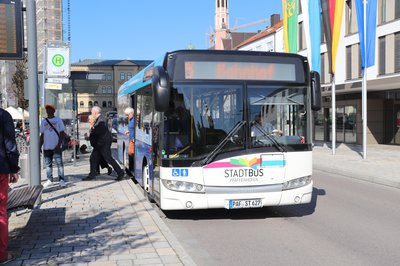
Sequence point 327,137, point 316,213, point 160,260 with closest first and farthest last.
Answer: point 160,260, point 316,213, point 327,137

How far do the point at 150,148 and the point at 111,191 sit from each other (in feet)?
6.28

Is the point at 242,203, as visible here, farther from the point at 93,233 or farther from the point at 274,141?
the point at 93,233

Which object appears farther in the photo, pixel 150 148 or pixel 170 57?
pixel 150 148

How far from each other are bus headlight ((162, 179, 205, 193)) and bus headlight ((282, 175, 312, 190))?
1.37 m

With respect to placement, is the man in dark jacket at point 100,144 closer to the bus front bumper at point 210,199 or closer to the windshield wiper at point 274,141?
the bus front bumper at point 210,199

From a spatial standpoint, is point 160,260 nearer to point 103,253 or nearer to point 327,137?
point 103,253

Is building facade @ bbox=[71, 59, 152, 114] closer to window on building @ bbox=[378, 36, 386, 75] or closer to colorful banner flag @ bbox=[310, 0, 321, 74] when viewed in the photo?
window on building @ bbox=[378, 36, 386, 75]

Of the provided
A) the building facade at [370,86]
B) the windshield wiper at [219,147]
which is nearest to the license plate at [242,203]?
the windshield wiper at [219,147]

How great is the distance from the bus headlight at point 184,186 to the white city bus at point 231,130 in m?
0.02

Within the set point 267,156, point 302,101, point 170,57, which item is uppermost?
point 170,57

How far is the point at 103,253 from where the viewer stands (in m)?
5.28

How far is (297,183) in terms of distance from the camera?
7.55 metres

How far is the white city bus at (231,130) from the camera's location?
7.18 meters

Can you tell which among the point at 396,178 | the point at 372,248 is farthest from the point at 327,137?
the point at 372,248
